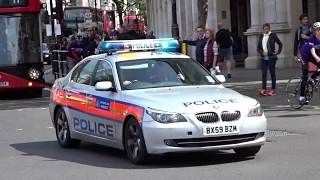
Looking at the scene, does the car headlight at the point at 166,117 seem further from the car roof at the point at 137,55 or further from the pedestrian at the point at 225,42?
the pedestrian at the point at 225,42

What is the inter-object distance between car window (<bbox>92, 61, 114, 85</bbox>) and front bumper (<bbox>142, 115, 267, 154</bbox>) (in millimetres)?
1607

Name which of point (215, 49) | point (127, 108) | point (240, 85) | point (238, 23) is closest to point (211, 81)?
point (127, 108)

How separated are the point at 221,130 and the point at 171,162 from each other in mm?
1051

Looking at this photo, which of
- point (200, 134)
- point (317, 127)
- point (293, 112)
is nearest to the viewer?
point (200, 134)

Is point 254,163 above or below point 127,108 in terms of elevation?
below

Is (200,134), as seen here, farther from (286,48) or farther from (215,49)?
(286,48)

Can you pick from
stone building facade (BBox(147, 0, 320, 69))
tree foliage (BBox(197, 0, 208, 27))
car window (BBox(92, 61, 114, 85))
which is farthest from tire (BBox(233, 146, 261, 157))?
stone building facade (BBox(147, 0, 320, 69))

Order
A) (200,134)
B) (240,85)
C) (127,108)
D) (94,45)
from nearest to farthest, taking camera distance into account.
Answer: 1. (200,134)
2. (127,108)
3. (240,85)
4. (94,45)

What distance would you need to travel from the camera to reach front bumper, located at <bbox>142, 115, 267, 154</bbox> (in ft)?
33.2

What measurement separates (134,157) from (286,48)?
1961cm

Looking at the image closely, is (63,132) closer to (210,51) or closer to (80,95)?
(80,95)

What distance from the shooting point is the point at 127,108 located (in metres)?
10.8

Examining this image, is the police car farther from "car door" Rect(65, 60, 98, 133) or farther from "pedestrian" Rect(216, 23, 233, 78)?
"pedestrian" Rect(216, 23, 233, 78)

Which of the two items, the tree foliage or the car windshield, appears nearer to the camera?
the car windshield
